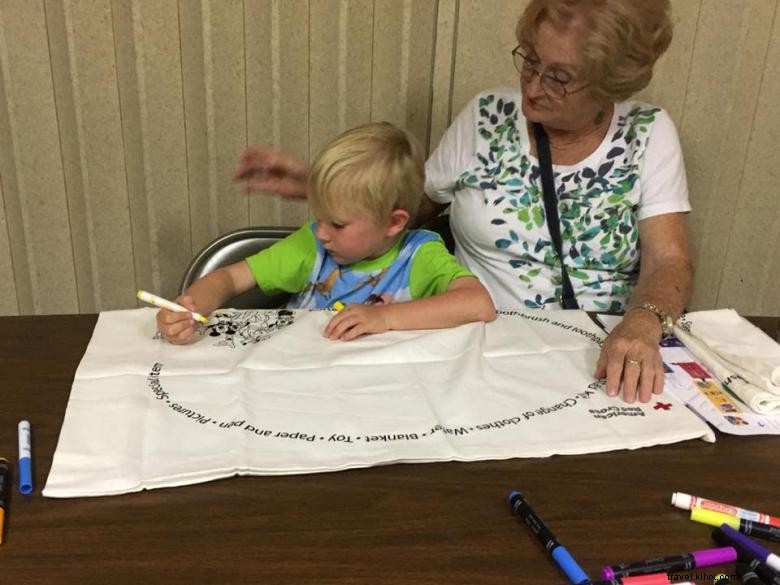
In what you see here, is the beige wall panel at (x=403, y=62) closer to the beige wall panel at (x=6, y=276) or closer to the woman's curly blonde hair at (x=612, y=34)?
the woman's curly blonde hair at (x=612, y=34)

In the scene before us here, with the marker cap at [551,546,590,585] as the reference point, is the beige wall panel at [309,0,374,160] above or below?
above

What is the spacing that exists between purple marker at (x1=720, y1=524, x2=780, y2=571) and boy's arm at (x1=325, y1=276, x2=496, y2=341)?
591 millimetres

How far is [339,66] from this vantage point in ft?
7.16

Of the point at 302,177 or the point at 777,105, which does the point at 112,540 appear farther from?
the point at 777,105

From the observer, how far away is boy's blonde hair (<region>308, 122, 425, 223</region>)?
4.85 feet

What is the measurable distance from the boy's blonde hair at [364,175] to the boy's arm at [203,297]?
21cm

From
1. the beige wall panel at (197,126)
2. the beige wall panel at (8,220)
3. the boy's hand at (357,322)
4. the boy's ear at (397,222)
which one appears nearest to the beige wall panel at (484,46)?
the beige wall panel at (197,126)

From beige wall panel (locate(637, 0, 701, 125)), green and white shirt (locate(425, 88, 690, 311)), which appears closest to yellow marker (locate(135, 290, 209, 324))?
green and white shirt (locate(425, 88, 690, 311))

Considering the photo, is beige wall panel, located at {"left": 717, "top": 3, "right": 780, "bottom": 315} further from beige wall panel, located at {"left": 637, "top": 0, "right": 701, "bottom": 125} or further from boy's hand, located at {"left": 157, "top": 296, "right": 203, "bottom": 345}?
boy's hand, located at {"left": 157, "top": 296, "right": 203, "bottom": 345}

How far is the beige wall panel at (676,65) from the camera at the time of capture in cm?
221

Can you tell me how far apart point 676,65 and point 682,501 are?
1.63 m

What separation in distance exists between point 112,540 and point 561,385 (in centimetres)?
68

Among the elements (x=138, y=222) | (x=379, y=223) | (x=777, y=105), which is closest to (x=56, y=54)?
(x=138, y=222)

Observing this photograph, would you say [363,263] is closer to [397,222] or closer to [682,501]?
[397,222]
